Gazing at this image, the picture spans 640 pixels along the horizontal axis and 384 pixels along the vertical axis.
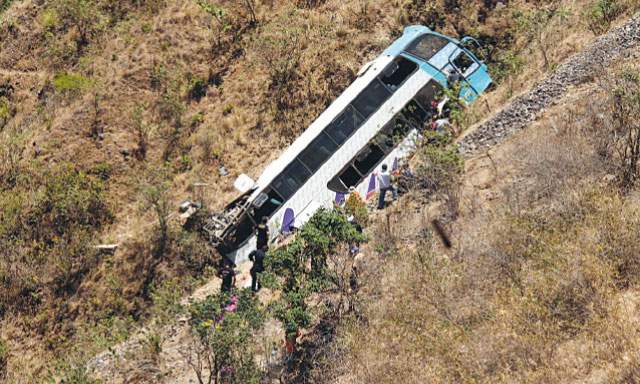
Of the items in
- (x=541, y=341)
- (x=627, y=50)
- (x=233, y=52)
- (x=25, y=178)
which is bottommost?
(x=25, y=178)

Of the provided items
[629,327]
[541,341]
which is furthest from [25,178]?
[629,327]

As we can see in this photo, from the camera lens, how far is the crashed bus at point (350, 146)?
14492 mm

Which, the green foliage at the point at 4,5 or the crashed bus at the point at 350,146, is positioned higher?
the crashed bus at the point at 350,146

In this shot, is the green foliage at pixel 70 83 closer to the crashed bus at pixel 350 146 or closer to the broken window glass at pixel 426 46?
the crashed bus at pixel 350 146

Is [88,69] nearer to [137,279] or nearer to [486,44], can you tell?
[137,279]

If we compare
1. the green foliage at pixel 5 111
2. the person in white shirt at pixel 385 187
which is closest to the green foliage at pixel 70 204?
the green foliage at pixel 5 111

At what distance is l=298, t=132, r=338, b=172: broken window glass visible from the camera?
14.6 meters

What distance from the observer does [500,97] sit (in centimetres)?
1523

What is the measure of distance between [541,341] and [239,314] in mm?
5086

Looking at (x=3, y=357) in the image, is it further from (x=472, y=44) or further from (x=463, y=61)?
(x=472, y=44)

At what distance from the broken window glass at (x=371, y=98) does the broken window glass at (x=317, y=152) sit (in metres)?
1.15

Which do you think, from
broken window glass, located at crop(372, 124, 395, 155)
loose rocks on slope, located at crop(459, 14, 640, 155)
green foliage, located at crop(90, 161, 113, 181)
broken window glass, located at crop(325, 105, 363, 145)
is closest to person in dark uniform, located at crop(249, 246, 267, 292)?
broken window glass, located at crop(325, 105, 363, 145)

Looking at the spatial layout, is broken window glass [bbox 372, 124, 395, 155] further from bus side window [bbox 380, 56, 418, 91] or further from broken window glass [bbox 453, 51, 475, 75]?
broken window glass [bbox 453, 51, 475, 75]

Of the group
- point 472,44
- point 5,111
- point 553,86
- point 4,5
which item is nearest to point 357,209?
point 553,86
